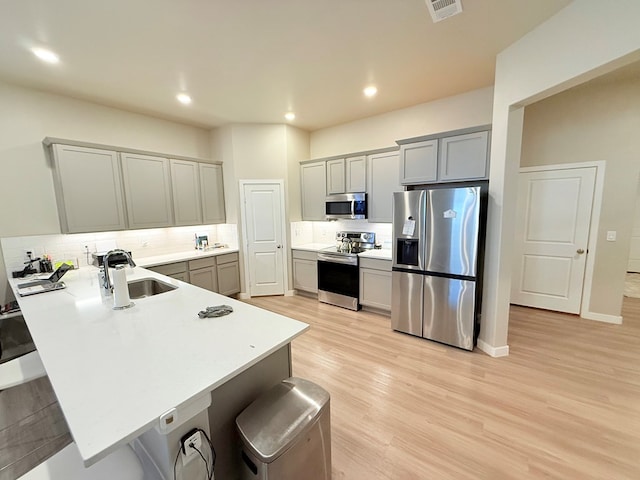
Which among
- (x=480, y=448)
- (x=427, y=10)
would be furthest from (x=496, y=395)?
(x=427, y=10)

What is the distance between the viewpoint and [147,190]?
3693 millimetres

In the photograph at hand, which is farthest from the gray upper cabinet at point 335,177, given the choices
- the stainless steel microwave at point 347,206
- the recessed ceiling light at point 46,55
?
the recessed ceiling light at point 46,55

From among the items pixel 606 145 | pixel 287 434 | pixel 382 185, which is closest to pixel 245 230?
pixel 382 185

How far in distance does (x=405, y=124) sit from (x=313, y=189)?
1772mm

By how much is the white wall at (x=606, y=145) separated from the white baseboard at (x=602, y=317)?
5 cm

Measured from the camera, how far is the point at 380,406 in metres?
2.10

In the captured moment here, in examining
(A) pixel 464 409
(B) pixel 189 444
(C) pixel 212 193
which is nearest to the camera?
(B) pixel 189 444

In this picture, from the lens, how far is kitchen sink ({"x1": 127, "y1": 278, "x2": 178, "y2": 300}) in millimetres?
2543

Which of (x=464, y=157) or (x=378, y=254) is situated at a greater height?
(x=464, y=157)

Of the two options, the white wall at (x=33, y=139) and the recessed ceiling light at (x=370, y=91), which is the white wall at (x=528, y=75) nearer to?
the recessed ceiling light at (x=370, y=91)

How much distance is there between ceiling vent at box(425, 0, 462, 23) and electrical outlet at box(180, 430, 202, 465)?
9.31 feet

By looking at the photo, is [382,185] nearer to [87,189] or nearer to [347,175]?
[347,175]

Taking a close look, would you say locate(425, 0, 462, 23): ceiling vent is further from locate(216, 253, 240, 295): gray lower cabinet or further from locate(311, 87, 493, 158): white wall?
locate(216, 253, 240, 295): gray lower cabinet

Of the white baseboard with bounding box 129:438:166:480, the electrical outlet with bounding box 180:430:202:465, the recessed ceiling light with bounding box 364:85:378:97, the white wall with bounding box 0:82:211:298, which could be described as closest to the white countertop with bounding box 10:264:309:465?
the electrical outlet with bounding box 180:430:202:465
